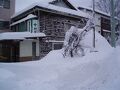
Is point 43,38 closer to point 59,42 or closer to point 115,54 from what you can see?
point 59,42

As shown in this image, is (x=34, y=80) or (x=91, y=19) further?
(x=91, y=19)

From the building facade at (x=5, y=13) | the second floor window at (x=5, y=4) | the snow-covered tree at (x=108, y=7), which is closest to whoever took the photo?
the building facade at (x=5, y=13)

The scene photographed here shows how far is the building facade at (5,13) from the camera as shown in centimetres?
2337

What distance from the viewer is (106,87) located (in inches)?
306

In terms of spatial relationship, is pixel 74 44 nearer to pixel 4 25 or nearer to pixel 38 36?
pixel 38 36

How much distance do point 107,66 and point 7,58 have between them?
12.1 meters

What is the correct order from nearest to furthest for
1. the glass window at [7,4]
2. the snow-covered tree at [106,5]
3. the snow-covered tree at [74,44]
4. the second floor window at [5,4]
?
the snow-covered tree at [74,44]
the second floor window at [5,4]
the glass window at [7,4]
the snow-covered tree at [106,5]

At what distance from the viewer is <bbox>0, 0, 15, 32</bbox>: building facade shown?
23.4 m

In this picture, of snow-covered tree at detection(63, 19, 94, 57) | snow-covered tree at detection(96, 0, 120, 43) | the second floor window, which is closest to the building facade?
the second floor window

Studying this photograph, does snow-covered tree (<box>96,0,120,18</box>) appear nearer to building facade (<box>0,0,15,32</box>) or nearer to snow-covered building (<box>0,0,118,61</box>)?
snow-covered building (<box>0,0,118,61</box>)

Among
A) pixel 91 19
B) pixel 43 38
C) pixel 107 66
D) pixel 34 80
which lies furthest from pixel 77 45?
pixel 43 38

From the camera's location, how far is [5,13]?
24031mm

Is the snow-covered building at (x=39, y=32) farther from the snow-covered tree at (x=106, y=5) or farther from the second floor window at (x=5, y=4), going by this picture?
the snow-covered tree at (x=106, y=5)

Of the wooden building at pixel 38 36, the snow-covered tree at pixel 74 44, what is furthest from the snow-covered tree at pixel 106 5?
the snow-covered tree at pixel 74 44
